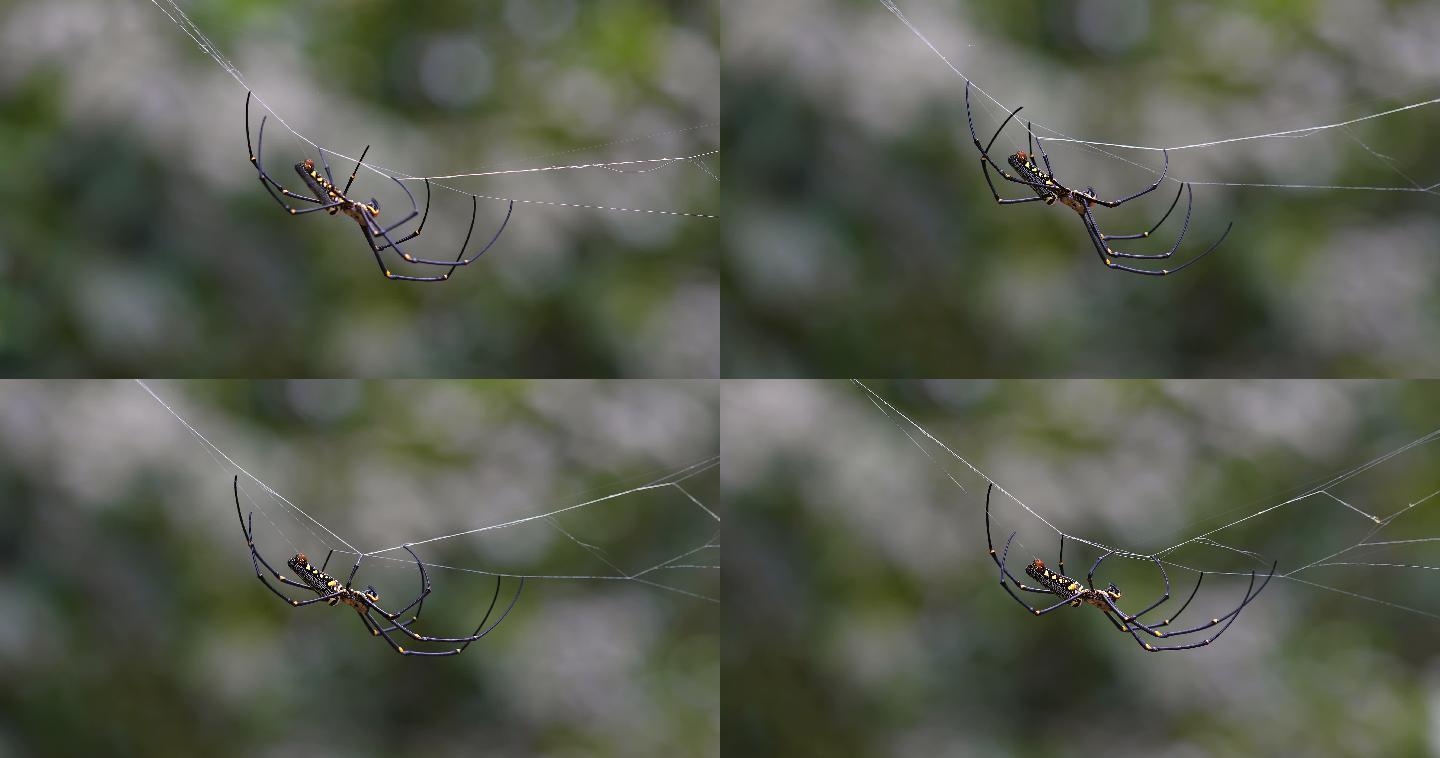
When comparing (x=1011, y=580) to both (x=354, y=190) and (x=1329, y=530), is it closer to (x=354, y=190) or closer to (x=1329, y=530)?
(x=1329, y=530)

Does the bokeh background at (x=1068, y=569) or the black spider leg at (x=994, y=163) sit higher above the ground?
the black spider leg at (x=994, y=163)

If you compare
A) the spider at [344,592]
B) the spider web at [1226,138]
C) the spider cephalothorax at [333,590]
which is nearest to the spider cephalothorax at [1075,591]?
the spider web at [1226,138]

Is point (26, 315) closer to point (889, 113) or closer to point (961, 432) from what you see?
point (889, 113)

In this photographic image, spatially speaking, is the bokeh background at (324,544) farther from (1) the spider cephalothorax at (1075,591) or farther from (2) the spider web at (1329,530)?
(1) the spider cephalothorax at (1075,591)

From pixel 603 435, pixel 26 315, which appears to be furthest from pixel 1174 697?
pixel 26 315

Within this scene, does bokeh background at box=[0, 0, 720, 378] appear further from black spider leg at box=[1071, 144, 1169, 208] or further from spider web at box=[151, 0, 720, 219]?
black spider leg at box=[1071, 144, 1169, 208]

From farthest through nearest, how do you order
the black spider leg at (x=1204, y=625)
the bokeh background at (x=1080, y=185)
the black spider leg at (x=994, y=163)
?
1. the bokeh background at (x=1080, y=185)
2. the black spider leg at (x=1204, y=625)
3. the black spider leg at (x=994, y=163)

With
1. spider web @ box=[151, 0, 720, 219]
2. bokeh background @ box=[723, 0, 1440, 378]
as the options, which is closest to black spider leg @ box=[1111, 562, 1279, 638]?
bokeh background @ box=[723, 0, 1440, 378]
